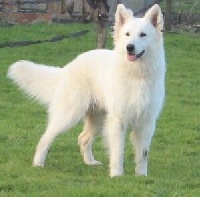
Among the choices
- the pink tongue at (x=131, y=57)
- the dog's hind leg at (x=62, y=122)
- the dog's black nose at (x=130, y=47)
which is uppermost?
the dog's black nose at (x=130, y=47)

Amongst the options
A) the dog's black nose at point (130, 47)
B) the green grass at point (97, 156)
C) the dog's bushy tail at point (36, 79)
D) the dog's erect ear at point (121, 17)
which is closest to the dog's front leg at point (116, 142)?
the green grass at point (97, 156)

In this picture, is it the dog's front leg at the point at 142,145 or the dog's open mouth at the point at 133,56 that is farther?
the dog's front leg at the point at 142,145

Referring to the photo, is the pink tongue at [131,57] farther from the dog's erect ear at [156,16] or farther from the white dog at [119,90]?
the dog's erect ear at [156,16]

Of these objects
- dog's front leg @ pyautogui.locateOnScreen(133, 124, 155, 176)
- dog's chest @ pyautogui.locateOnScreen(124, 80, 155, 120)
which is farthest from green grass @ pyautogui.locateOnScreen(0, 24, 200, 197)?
dog's chest @ pyautogui.locateOnScreen(124, 80, 155, 120)

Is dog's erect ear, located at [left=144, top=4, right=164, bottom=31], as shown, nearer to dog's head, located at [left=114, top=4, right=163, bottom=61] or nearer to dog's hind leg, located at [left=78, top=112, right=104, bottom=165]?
dog's head, located at [left=114, top=4, right=163, bottom=61]

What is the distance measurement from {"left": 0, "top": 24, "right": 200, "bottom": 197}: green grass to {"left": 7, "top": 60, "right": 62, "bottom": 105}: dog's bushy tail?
676 mm

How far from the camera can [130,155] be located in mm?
8492

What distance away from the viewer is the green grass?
6156mm

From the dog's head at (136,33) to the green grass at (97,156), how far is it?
1219mm

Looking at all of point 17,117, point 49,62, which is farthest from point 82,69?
point 49,62

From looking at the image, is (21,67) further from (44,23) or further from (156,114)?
(44,23)

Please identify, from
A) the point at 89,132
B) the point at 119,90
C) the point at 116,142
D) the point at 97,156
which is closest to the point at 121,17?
the point at 119,90

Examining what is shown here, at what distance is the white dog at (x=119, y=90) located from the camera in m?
7.13

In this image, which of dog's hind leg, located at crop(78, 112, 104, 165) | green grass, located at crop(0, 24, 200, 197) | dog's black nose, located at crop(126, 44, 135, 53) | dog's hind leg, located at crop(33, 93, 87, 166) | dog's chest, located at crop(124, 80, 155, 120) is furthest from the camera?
dog's hind leg, located at crop(78, 112, 104, 165)
